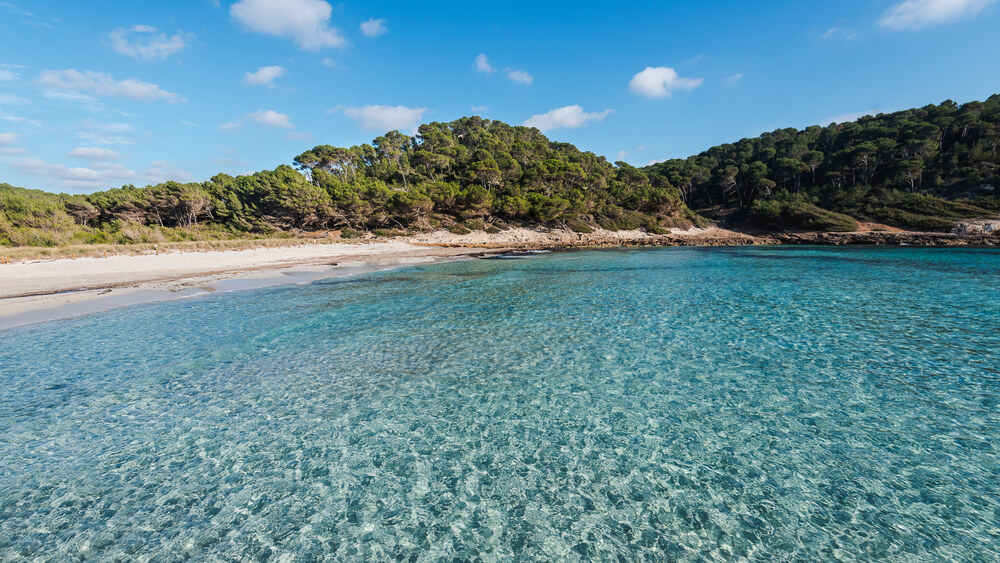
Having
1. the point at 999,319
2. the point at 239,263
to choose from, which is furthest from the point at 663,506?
the point at 239,263

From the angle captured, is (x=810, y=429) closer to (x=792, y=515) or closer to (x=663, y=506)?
(x=792, y=515)

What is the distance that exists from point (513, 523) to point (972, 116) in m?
90.1

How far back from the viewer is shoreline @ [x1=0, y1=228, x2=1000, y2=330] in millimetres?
14328

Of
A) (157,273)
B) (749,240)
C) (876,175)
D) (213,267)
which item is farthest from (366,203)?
(876,175)

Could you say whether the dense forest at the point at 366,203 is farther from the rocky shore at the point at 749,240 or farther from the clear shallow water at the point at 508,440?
the clear shallow water at the point at 508,440

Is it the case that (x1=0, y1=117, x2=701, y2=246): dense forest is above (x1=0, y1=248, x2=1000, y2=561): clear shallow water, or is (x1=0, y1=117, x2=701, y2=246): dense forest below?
above

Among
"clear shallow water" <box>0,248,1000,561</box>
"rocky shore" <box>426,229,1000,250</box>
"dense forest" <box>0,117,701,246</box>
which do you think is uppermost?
"dense forest" <box>0,117,701,246</box>

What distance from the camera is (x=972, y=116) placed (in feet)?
174

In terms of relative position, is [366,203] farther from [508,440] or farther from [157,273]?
[508,440]

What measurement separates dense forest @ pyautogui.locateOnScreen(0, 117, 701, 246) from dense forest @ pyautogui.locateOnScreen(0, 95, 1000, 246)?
0.66ft

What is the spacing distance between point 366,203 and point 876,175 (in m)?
80.5

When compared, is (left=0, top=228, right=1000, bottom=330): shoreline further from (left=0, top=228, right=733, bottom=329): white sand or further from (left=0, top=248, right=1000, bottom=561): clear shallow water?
(left=0, top=248, right=1000, bottom=561): clear shallow water

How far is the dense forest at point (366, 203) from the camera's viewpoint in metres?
40.0

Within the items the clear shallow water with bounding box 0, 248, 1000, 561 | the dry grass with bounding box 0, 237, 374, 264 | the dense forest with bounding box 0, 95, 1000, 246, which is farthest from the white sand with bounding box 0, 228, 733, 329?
the dense forest with bounding box 0, 95, 1000, 246
